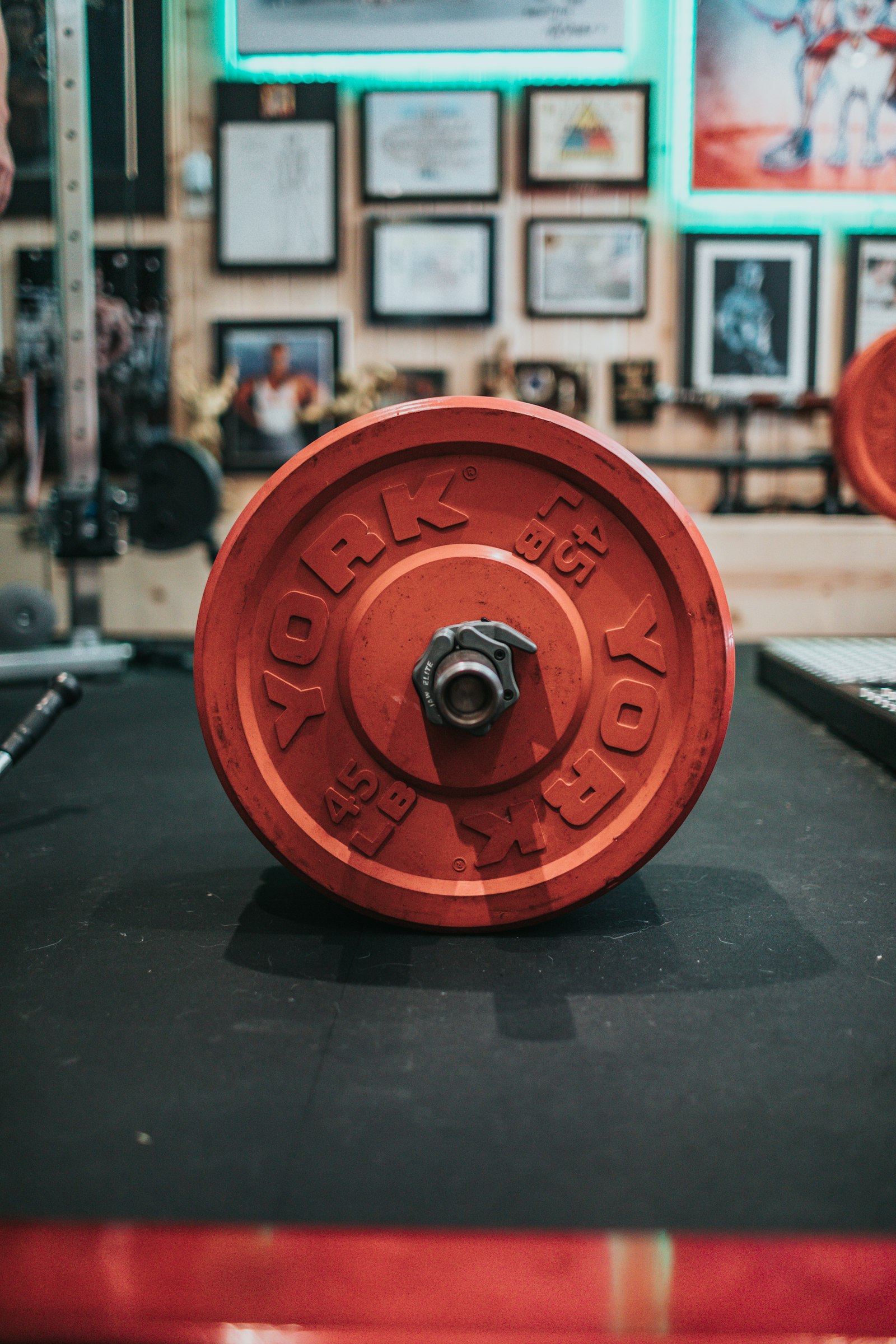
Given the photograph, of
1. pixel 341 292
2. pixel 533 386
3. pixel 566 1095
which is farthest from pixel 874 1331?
pixel 341 292

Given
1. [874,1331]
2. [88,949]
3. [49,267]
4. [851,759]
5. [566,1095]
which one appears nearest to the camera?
Answer: [874,1331]

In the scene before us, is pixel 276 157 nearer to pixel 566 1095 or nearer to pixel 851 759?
pixel 851 759

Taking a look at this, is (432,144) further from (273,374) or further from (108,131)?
(108,131)

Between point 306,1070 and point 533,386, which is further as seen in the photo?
point 533,386

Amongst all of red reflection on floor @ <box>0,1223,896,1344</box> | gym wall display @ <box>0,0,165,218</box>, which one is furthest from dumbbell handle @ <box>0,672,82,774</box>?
gym wall display @ <box>0,0,165,218</box>

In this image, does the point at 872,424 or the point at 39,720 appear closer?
the point at 39,720

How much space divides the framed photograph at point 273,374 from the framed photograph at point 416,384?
10.0 inches

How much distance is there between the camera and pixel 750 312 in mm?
4547

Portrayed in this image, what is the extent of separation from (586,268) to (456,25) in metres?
1.10

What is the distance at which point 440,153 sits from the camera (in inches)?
176

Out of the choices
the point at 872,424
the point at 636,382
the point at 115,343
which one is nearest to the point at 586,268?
the point at 636,382

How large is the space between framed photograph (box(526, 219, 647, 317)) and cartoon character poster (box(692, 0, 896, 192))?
382 millimetres

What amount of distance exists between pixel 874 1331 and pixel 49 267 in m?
4.92

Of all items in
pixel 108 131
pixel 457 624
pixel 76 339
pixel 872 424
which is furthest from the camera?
pixel 108 131
